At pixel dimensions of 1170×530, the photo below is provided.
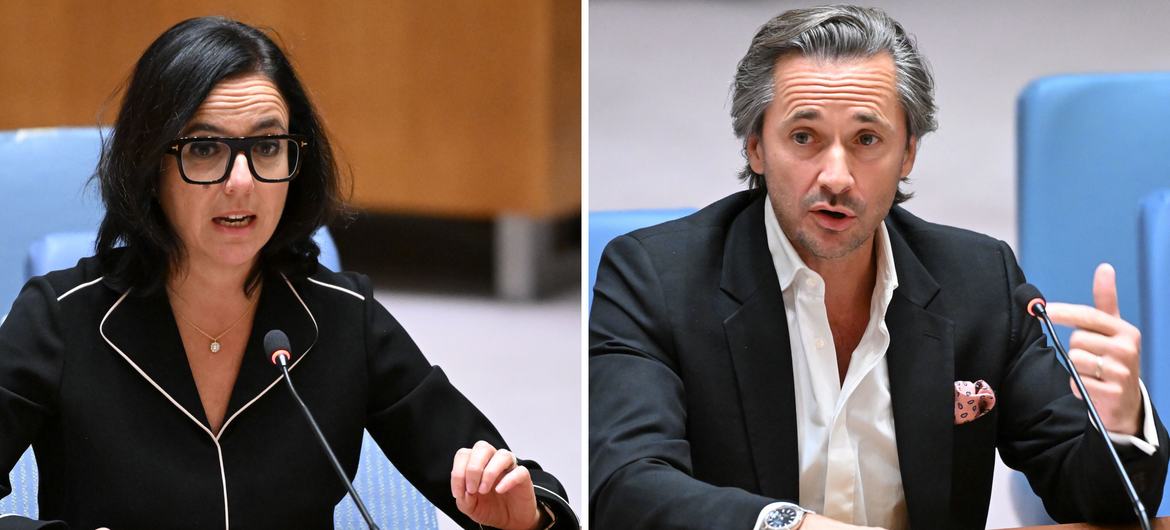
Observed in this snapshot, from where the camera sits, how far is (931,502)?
160cm

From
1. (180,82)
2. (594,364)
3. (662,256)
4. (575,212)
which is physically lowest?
(575,212)

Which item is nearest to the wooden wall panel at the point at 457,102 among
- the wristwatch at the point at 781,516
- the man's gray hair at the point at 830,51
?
the man's gray hair at the point at 830,51

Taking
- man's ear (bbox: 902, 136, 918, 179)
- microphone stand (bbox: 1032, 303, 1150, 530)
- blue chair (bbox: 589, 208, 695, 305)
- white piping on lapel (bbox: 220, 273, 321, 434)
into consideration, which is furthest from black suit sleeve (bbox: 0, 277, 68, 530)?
microphone stand (bbox: 1032, 303, 1150, 530)

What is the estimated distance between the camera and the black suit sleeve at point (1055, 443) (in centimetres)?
159

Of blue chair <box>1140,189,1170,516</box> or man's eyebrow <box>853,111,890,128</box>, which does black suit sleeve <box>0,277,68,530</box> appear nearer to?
man's eyebrow <box>853,111,890,128</box>

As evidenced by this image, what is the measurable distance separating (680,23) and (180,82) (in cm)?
293

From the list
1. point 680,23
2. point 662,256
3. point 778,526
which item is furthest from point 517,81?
point 778,526

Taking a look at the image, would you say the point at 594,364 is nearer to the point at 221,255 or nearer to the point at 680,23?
the point at 221,255

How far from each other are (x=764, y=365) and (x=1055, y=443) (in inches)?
14.7

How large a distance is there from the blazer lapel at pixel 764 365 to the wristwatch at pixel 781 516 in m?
0.08

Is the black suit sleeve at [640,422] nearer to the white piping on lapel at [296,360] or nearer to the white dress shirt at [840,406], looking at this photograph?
the white dress shirt at [840,406]

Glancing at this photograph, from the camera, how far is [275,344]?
1500mm

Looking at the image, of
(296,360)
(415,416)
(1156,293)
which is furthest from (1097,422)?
(296,360)

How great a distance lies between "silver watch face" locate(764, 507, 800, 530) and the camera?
4.84 ft
